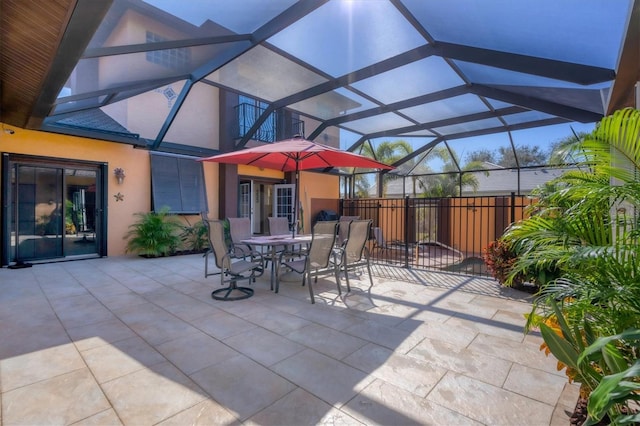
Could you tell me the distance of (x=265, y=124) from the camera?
10.5 m

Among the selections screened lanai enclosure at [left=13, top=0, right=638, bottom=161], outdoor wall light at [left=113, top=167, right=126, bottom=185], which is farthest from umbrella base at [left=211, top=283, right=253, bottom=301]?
outdoor wall light at [left=113, top=167, right=126, bottom=185]

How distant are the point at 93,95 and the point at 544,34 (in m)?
6.47

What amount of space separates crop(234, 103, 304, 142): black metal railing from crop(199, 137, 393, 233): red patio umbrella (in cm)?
392

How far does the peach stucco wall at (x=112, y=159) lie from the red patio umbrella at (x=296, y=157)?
3.49 m

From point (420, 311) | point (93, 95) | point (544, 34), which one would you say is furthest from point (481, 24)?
point (93, 95)

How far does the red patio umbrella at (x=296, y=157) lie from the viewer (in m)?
4.38

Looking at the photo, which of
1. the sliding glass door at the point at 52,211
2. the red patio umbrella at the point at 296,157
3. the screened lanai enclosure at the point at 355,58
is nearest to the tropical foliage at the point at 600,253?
the screened lanai enclosure at the point at 355,58

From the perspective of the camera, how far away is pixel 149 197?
311 inches

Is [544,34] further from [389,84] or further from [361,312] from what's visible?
[361,312]

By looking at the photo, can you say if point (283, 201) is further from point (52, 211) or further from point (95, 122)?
point (52, 211)

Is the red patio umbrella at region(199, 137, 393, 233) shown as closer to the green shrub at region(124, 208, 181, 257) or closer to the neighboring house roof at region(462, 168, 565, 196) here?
the green shrub at region(124, 208, 181, 257)

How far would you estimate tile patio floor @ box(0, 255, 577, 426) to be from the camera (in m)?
1.80

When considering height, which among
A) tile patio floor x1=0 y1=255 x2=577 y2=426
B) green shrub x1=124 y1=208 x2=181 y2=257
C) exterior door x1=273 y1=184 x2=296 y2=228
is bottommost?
tile patio floor x1=0 y1=255 x2=577 y2=426

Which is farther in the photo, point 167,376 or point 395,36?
point 395,36
